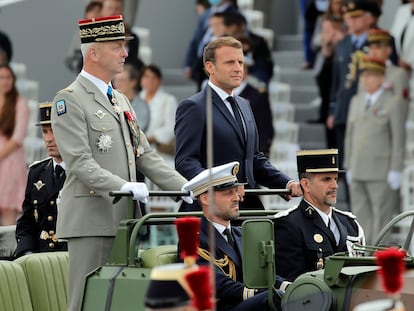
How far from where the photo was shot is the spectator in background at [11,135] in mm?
17453

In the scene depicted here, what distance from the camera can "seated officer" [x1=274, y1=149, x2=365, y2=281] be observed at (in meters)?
9.00

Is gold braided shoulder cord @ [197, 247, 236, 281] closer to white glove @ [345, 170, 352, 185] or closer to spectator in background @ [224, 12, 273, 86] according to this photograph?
white glove @ [345, 170, 352, 185]

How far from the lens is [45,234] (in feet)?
33.9

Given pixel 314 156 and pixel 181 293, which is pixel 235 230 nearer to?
pixel 314 156

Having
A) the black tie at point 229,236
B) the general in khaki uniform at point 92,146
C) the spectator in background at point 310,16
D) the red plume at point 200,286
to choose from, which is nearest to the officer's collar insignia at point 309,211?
the black tie at point 229,236

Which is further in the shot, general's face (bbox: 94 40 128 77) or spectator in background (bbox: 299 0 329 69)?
spectator in background (bbox: 299 0 329 69)

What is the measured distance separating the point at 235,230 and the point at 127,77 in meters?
8.05

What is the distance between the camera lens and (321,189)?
9383 millimetres

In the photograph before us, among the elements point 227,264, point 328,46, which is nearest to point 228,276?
point 227,264

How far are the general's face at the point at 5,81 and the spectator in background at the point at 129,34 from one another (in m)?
1.24

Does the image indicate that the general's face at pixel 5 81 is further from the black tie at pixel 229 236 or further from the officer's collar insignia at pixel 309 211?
the black tie at pixel 229 236

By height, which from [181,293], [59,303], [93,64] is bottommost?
[59,303]

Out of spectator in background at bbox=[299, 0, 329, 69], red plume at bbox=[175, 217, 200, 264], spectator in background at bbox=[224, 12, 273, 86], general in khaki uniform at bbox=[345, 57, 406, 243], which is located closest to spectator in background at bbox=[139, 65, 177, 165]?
spectator in background at bbox=[224, 12, 273, 86]

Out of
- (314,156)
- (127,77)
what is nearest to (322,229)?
(314,156)
